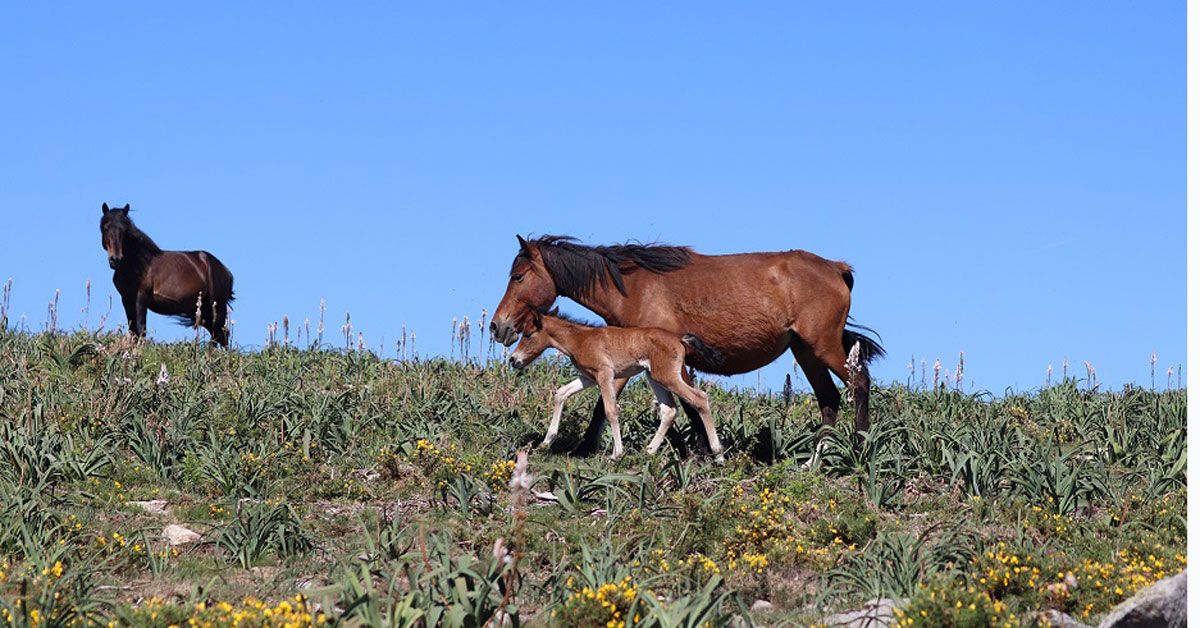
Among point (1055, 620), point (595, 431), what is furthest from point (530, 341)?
point (1055, 620)

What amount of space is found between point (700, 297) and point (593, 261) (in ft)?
3.69

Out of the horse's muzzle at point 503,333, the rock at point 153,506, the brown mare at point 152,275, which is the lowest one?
the rock at point 153,506

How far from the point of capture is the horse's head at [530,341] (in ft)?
43.5

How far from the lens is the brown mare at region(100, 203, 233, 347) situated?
24141mm

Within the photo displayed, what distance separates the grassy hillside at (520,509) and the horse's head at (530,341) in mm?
693

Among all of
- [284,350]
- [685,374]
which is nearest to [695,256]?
[685,374]

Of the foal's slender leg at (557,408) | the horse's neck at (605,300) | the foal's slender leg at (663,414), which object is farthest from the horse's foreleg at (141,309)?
the foal's slender leg at (663,414)

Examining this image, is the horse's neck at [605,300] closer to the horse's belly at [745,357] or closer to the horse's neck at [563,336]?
the horse's neck at [563,336]

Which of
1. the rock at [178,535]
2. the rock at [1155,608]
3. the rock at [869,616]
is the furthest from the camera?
the rock at [178,535]

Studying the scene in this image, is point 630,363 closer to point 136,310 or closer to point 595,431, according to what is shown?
point 595,431

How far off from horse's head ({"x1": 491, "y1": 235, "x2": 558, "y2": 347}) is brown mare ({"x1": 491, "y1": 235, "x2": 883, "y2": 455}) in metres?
0.01

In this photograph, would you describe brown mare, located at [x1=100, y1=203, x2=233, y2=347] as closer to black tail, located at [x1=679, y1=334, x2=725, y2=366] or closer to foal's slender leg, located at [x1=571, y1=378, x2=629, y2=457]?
foal's slender leg, located at [x1=571, y1=378, x2=629, y2=457]

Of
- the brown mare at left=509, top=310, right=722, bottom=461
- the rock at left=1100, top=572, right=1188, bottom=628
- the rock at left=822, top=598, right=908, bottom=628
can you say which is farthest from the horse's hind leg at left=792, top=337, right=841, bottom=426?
the rock at left=1100, top=572, right=1188, bottom=628

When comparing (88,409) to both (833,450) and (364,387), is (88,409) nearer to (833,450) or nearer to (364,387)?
(364,387)
